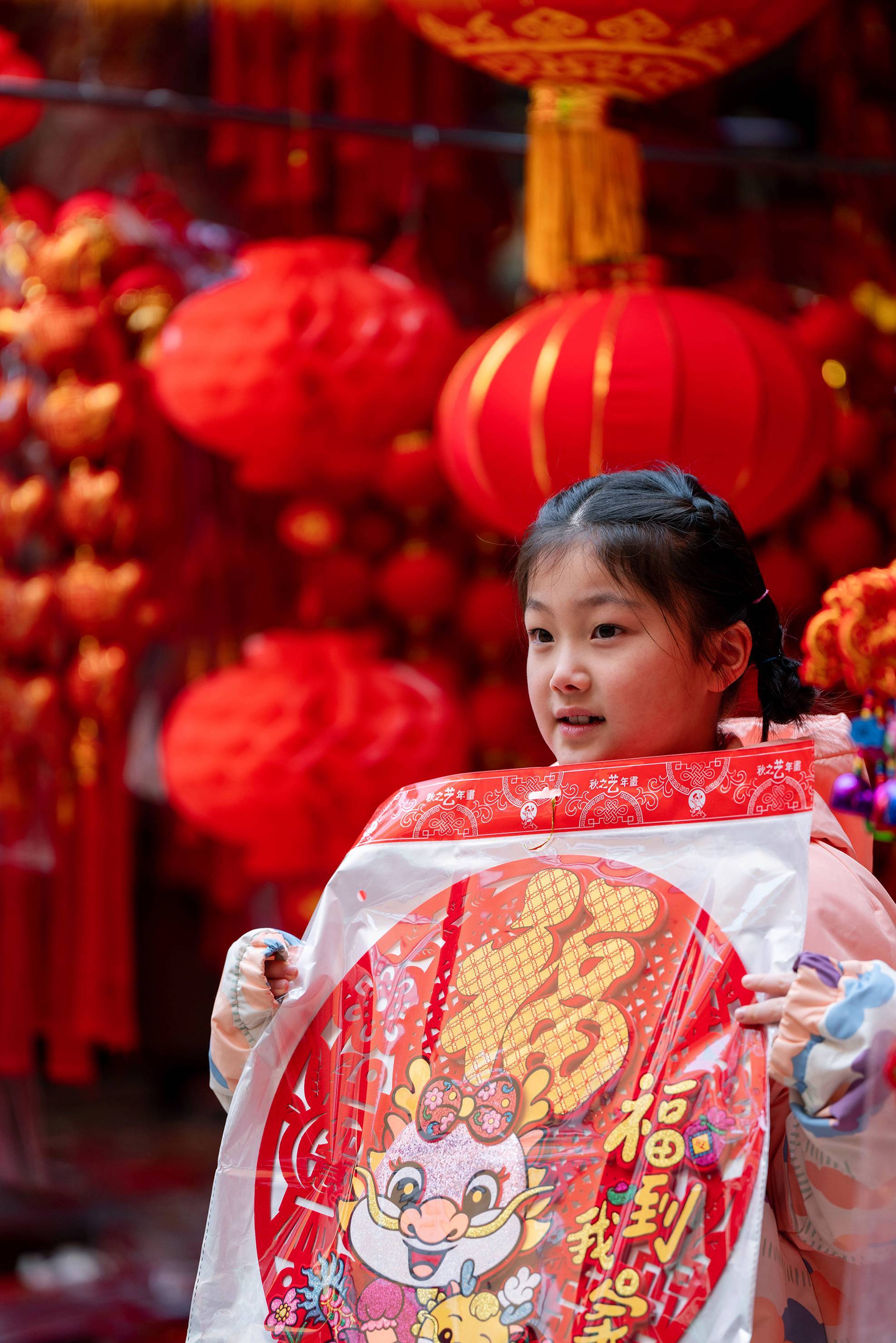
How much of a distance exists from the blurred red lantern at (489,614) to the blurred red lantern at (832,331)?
66cm

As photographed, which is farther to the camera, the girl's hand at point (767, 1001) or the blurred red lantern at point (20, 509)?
the blurred red lantern at point (20, 509)

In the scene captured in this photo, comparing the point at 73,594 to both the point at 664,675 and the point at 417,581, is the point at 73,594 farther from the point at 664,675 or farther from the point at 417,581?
the point at 664,675

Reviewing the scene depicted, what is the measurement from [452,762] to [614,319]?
2.50 feet

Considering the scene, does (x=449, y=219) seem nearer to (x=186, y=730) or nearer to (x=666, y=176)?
(x=666, y=176)

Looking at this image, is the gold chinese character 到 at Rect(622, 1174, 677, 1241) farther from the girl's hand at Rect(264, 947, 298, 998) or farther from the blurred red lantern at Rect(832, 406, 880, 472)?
the blurred red lantern at Rect(832, 406, 880, 472)

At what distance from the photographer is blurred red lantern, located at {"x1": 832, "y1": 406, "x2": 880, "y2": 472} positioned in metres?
2.52

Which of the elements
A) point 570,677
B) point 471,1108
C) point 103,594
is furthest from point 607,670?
point 103,594

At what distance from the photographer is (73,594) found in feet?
8.70

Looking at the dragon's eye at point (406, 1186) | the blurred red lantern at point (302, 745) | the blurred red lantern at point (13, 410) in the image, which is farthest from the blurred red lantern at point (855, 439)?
the dragon's eye at point (406, 1186)

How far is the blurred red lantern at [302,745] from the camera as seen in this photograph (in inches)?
86.6

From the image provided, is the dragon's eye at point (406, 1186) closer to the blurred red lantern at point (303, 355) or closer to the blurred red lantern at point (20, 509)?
the blurred red lantern at point (303, 355)

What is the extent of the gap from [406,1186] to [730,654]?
0.43 metres

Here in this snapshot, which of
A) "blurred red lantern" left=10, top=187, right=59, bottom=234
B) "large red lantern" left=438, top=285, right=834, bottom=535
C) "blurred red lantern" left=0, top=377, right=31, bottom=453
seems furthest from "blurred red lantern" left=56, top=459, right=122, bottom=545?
"large red lantern" left=438, top=285, right=834, bottom=535

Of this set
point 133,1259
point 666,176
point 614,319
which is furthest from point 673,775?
point 133,1259
